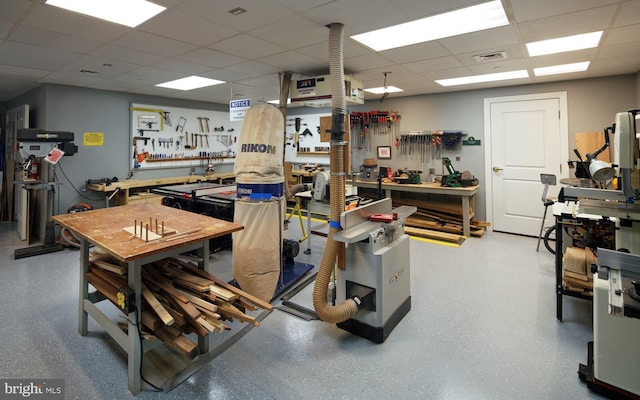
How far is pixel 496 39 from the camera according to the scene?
10.5 feet

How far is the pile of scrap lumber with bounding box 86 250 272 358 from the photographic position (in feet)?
6.07

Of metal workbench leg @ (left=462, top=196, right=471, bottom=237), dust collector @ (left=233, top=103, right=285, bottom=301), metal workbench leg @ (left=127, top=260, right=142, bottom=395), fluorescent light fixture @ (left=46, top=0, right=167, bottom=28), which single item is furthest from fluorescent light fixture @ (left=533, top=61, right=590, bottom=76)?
metal workbench leg @ (left=127, top=260, right=142, bottom=395)

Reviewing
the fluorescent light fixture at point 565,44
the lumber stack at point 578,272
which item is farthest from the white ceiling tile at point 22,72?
the lumber stack at point 578,272

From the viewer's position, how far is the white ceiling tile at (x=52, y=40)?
2980 millimetres

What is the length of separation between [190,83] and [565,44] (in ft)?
16.8

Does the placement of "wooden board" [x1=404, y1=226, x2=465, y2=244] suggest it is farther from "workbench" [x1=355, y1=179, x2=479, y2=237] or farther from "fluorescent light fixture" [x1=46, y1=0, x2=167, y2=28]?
"fluorescent light fixture" [x1=46, y1=0, x2=167, y2=28]

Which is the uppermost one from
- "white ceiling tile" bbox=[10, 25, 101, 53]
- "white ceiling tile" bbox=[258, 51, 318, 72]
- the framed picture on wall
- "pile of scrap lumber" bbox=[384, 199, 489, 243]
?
"white ceiling tile" bbox=[258, 51, 318, 72]

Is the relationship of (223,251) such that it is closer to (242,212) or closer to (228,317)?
(242,212)

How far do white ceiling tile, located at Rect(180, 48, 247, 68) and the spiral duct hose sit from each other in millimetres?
1522

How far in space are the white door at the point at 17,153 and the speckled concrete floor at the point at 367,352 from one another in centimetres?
217

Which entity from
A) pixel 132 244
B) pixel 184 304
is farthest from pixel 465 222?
pixel 132 244

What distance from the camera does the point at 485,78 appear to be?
495cm

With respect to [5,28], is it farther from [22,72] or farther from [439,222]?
[439,222]

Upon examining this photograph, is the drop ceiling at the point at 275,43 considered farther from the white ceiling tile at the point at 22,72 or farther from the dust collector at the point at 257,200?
the dust collector at the point at 257,200
